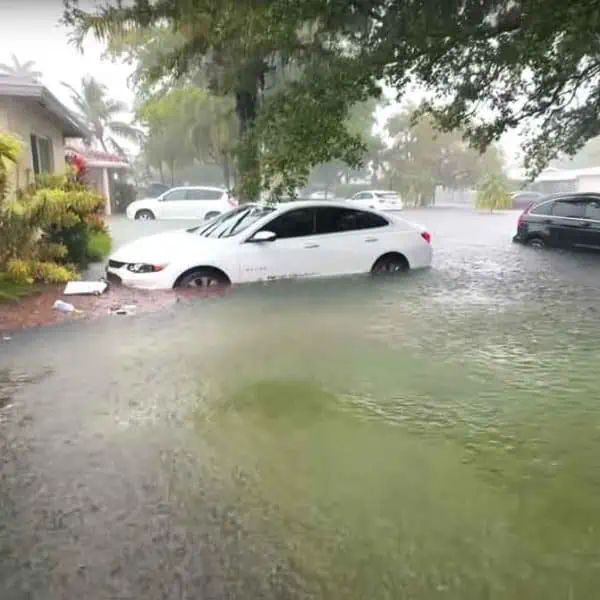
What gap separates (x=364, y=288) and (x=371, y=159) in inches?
1644

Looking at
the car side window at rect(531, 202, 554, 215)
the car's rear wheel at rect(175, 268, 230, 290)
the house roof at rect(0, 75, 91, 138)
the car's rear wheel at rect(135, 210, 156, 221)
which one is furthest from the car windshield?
the car's rear wheel at rect(135, 210, 156, 221)

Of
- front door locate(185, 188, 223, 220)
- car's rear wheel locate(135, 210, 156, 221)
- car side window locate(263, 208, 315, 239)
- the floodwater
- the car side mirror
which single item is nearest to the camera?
the floodwater

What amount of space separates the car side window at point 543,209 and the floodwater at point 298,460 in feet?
29.7

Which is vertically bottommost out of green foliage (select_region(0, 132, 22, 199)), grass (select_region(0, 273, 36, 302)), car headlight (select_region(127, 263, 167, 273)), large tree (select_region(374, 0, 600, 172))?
grass (select_region(0, 273, 36, 302))

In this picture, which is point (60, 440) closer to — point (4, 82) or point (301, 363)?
point (301, 363)

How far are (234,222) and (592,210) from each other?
30.1 ft

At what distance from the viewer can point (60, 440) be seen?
4.43m

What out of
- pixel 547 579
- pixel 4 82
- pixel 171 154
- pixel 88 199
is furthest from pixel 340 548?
pixel 171 154

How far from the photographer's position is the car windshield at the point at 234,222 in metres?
10.1

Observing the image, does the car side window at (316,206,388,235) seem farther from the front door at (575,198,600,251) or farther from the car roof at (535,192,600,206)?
the car roof at (535,192,600,206)

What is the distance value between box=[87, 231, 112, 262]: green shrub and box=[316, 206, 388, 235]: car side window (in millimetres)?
5501

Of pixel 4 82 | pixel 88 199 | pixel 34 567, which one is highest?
pixel 4 82

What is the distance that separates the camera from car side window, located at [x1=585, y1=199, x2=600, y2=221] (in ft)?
48.7

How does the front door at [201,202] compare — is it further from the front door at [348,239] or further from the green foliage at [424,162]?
the green foliage at [424,162]
